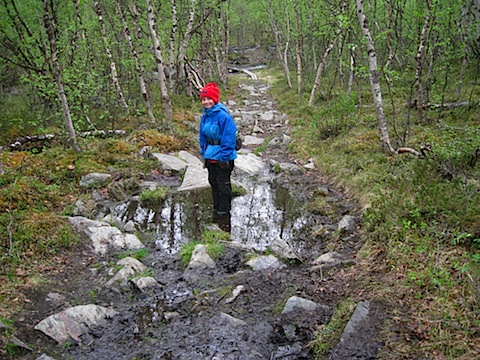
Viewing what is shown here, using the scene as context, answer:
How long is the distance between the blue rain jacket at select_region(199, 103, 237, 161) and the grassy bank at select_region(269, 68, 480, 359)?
2683mm

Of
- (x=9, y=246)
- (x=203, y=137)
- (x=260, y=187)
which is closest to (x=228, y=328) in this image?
(x=9, y=246)

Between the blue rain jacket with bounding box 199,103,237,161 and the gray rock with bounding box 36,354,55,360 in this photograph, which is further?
the blue rain jacket with bounding box 199,103,237,161

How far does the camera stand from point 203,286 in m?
4.68

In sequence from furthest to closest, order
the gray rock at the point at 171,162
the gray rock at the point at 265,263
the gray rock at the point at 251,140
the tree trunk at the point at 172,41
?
the tree trunk at the point at 172,41 < the gray rock at the point at 251,140 < the gray rock at the point at 171,162 < the gray rock at the point at 265,263

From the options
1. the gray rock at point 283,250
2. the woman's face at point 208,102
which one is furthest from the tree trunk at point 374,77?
the gray rock at point 283,250

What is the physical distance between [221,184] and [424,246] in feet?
12.3

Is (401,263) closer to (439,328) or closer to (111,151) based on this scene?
(439,328)

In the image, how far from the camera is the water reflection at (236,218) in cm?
618

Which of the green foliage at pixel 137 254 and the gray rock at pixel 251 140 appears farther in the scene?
the gray rock at pixel 251 140

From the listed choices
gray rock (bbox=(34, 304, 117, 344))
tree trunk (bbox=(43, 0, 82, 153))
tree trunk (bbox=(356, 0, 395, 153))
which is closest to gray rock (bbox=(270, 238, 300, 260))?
gray rock (bbox=(34, 304, 117, 344))

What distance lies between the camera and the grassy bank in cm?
301

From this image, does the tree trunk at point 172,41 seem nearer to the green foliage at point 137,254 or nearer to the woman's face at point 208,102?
the woman's face at point 208,102

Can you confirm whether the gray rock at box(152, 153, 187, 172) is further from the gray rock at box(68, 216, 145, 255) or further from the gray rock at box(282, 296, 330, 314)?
the gray rock at box(282, 296, 330, 314)

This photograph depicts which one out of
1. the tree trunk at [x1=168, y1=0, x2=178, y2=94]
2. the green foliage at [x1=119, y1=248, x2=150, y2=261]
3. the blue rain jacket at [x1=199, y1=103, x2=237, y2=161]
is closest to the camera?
the green foliage at [x1=119, y1=248, x2=150, y2=261]
